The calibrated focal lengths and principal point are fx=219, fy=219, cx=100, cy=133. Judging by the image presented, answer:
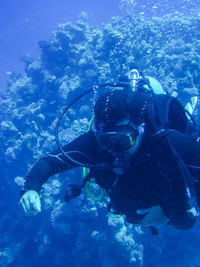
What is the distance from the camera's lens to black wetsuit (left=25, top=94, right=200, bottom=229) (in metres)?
2.03

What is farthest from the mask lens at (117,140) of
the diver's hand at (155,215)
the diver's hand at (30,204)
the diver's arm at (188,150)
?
the diver's hand at (30,204)

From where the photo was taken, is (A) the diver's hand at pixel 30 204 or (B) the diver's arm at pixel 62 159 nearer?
(A) the diver's hand at pixel 30 204

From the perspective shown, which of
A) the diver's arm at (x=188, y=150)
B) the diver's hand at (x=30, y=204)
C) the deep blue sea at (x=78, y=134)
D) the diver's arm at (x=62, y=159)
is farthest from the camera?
the deep blue sea at (x=78, y=134)

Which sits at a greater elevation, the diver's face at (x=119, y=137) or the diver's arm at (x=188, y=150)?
the diver's face at (x=119, y=137)

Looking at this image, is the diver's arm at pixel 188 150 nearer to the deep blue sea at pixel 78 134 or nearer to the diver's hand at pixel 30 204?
the diver's hand at pixel 30 204

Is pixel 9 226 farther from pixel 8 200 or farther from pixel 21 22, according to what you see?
pixel 21 22

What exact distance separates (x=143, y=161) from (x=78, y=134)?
21.2 feet

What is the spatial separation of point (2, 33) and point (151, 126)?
45.1 metres

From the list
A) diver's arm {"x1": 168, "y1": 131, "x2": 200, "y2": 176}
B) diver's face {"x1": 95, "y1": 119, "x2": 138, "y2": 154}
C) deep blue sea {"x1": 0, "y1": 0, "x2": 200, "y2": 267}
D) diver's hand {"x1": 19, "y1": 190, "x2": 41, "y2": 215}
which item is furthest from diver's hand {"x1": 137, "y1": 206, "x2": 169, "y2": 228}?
deep blue sea {"x1": 0, "y1": 0, "x2": 200, "y2": 267}

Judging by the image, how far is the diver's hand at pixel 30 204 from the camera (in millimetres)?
2109

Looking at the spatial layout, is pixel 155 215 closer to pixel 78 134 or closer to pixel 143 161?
pixel 143 161

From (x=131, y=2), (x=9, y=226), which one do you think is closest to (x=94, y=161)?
(x=9, y=226)

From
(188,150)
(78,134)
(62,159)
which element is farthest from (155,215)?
(78,134)

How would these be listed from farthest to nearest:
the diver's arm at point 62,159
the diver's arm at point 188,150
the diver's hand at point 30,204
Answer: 1. the diver's arm at point 62,159
2. the diver's hand at point 30,204
3. the diver's arm at point 188,150
